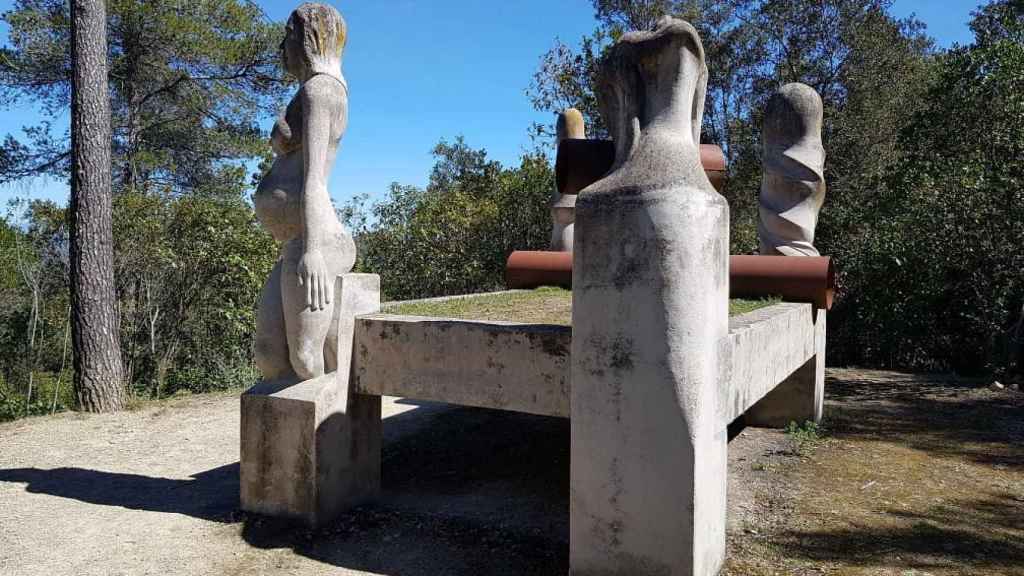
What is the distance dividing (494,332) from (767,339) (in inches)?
64.1

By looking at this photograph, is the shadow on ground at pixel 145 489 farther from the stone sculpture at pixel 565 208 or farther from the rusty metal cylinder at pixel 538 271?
the stone sculpture at pixel 565 208

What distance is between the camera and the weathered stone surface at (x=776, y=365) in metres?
3.66

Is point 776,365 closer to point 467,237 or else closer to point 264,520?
point 264,520

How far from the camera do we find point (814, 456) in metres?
5.45

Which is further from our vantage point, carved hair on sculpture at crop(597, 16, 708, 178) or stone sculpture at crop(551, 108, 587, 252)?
stone sculpture at crop(551, 108, 587, 252)

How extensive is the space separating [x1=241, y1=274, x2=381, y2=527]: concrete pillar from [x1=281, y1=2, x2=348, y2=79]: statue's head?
1245 millimetres

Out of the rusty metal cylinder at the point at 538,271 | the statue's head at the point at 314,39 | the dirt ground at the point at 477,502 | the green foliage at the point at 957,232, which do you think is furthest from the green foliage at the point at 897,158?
the statue's head at the point at 314,39

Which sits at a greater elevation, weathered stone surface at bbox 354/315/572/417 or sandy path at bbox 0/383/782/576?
weathered stone surface at bbox 354/315/572/417

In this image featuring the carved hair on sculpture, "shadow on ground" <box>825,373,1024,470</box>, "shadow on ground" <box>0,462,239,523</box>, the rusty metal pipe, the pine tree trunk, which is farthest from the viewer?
the pine tree trunk

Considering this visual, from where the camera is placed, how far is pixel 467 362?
393cm

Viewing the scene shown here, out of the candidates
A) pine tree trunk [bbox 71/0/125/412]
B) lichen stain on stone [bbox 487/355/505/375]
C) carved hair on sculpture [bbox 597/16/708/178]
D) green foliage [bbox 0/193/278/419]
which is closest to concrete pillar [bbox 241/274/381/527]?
lichen stain on stone [bbox 487/355/505/375]

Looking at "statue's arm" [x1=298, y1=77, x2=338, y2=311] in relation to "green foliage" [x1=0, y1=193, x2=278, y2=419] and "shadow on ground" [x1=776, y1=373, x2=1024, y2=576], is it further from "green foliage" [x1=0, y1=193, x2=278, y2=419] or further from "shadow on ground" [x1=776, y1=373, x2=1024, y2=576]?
"green foliage" [x1=0, y1=193, x2=278, y2=419]

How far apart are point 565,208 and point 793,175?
2.96m

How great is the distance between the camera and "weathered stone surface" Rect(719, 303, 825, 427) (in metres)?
3.66
